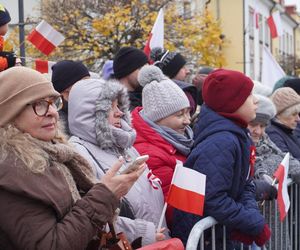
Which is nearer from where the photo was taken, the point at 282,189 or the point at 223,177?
the point at 223,177

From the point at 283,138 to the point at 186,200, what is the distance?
2.10 meters

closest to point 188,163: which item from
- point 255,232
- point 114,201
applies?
point 255,232

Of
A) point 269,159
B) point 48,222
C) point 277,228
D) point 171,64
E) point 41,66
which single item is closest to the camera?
point 48,222

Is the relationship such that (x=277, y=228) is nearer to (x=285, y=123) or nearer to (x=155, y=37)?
(x=285, y=123)

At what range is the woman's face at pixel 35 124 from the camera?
2.29 metres

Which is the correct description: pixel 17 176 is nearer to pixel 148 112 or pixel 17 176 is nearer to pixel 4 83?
pixel 4 83

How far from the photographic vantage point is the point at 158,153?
340cm

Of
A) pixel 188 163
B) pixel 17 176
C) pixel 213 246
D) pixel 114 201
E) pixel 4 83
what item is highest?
pixel 4 83

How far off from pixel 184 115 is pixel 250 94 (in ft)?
1.81

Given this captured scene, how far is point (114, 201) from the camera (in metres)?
2.33

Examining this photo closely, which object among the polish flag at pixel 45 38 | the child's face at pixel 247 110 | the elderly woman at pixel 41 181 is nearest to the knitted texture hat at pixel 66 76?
the child's face at pixel 247 110

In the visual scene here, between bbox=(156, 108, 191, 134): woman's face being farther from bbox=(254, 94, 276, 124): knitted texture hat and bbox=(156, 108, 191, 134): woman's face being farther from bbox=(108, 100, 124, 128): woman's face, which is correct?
bbox=(254, 94, 276, 124): knitted texture hat

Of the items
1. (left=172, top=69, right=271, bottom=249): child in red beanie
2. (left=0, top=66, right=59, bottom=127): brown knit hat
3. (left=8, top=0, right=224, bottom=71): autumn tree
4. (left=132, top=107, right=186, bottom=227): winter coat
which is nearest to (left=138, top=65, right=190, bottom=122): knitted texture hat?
(left=132, top=107, right=186, bottom=227): winter coat

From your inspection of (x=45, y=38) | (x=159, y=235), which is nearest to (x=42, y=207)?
(x=159, y=235)
